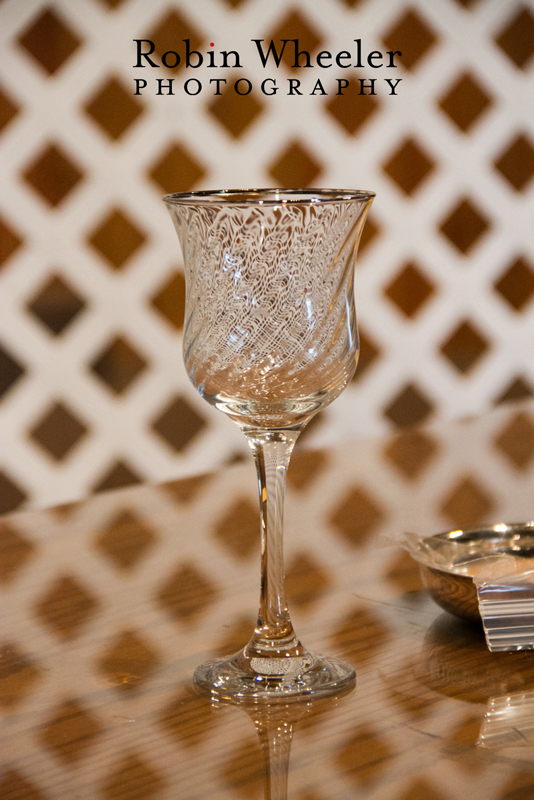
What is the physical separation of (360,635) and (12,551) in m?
0.14

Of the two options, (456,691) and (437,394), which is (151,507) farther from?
(437,394)

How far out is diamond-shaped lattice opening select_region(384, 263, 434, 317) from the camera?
1.78 meters

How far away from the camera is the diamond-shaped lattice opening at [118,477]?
1.37 metres

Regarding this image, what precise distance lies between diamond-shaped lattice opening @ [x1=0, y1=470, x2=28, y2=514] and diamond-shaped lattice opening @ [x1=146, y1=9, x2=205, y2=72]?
22.6 inches

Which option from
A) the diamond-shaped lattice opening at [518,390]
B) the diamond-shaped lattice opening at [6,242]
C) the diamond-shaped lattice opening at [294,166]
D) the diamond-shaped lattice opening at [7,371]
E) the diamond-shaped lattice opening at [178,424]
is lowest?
the diamond-shaped lattice opening at [518,390]

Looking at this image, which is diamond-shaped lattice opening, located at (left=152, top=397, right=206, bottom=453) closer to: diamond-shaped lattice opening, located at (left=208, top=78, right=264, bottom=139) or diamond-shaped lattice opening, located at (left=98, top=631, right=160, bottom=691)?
diamond-shaped lattice opening, located at (left=208, top=78, right=264, bottom=139)

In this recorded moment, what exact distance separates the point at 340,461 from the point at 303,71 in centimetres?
99

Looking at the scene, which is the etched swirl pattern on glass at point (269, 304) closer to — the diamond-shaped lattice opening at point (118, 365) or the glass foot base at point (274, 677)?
the glass foot base at point (274, 677)

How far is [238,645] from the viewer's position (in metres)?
0.28

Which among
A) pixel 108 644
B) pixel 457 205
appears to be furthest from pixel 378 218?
pixel 108 644

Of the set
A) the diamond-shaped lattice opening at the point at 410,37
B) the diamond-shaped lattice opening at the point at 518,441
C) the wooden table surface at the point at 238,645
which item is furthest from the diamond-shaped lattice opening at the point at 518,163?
the wooden table surface at the point at 238,645

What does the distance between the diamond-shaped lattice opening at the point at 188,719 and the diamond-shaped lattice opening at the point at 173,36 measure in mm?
1136

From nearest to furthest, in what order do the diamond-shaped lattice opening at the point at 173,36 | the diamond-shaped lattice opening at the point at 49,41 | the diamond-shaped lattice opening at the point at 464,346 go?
the diamond-shaped lattice opening at the point at 173,36
the diamond-shaped lattice opening at the point at 49,41
the diamond-shaped lattice opening at the point at 464,346

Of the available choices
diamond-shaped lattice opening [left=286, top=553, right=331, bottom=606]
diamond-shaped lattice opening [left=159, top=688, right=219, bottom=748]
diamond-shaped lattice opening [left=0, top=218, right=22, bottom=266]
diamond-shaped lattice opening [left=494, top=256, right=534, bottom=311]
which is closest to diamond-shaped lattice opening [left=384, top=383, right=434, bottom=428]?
diamond-shaped lattice opening [left=494, top=256, right=534, bottom=311]
